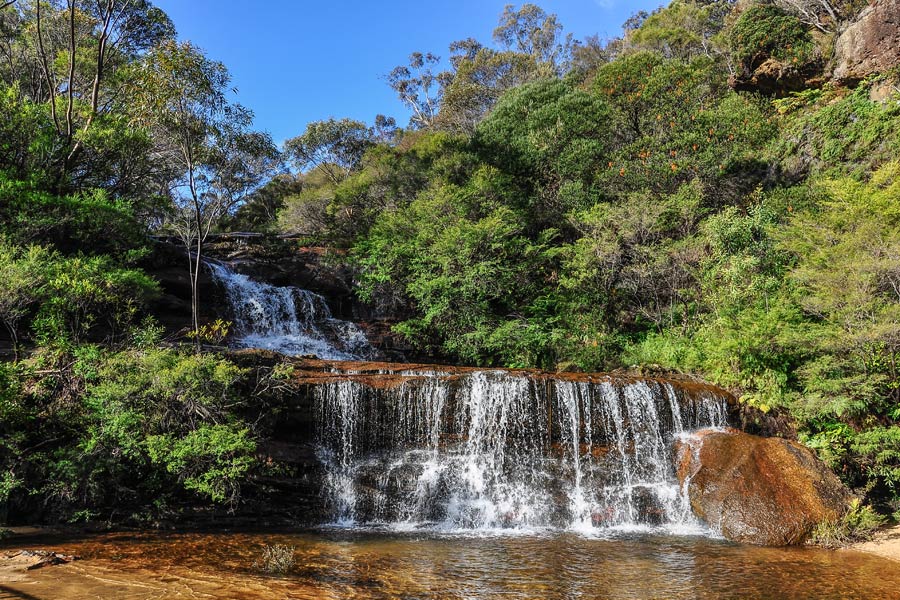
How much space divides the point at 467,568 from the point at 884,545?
6.98 m

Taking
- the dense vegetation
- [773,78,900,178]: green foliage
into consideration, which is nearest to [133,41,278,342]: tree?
the dense vegetation

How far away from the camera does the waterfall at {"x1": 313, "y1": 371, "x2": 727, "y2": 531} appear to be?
9.82m

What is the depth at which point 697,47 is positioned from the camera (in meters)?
35.0

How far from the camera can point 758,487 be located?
920cm

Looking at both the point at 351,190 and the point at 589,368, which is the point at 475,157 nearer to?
the point at 351,190

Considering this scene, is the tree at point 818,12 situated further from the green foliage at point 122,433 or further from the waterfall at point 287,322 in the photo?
the green foliage at point 122,433

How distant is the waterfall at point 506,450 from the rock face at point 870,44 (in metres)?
15.5

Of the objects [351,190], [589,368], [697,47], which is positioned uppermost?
[697,47]

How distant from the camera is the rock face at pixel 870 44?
17438 mm

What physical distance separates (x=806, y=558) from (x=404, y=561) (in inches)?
244

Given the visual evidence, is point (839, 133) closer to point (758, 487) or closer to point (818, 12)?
point (818, 12)

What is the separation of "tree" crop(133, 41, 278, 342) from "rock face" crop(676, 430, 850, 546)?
1212cm

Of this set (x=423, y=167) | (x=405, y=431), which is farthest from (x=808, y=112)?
(x=405, y=431)

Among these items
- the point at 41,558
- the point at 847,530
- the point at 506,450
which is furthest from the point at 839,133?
the point at 41,558
